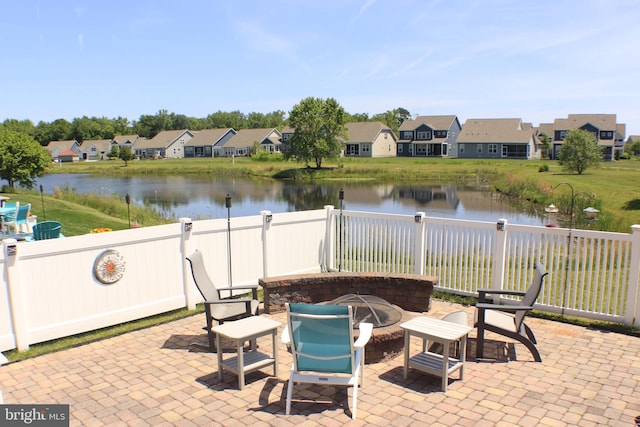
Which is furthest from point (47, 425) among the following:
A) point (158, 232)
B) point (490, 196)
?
point (490, 196)

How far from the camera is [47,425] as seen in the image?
164 inches

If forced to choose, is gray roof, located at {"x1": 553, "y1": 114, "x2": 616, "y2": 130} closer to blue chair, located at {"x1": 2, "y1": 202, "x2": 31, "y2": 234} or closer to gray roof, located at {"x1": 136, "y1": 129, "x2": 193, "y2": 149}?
gray roof, located at {"x1": 136, "y1": 129, "x2": 193, "y2": 149}

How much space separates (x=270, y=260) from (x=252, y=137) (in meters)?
77.7

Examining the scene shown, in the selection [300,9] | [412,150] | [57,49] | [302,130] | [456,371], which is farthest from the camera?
[412,150]

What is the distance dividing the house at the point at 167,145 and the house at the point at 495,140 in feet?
180

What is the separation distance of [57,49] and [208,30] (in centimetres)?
1087

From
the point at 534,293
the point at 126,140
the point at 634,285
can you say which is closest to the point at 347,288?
the point at 534,293

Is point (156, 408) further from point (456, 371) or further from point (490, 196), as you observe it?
point (490, 196)

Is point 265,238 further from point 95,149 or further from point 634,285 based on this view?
point 95,149

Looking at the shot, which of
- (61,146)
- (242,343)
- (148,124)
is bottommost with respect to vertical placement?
(242,343)

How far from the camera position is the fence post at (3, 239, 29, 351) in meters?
5.68

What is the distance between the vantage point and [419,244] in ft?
27.6

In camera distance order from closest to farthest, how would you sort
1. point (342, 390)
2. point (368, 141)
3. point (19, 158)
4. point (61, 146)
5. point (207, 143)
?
point (342, 390) → point (19, 158) → point (368, 141) → point (207, 143) → point (61, 146)

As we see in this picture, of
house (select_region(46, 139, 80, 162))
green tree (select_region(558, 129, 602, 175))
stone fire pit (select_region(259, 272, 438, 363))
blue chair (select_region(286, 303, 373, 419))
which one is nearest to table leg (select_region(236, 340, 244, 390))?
blue chair (select_region(286, 303, 373, 419))
